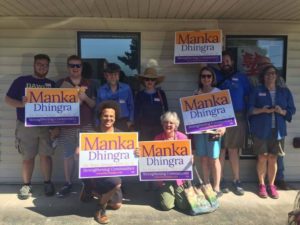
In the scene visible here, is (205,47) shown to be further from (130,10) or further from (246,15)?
(130,10)

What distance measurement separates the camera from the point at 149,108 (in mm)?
4895

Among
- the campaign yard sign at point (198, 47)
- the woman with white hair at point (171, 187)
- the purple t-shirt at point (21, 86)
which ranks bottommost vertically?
the woman with white hair at point (171, 187)

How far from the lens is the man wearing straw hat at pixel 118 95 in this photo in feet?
15.7

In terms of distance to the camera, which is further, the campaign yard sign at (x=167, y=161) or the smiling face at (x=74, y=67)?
the smiling face at (x=74, y=67)

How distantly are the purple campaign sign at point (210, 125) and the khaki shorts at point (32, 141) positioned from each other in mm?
1762

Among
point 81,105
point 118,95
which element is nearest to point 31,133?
point 81,105

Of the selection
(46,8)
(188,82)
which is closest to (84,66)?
(46,8)

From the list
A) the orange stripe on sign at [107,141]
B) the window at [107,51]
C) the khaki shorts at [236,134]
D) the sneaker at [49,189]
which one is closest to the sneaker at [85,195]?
the sneaker at [49,189]

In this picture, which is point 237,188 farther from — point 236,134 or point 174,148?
point 174,148

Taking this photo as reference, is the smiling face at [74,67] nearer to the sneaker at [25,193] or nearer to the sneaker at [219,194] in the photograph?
the sneaker at [25,193]

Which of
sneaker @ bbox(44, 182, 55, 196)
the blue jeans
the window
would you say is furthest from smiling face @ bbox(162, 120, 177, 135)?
the blue jeans

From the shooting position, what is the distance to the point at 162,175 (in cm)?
440

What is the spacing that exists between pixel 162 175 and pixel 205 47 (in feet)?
6.03

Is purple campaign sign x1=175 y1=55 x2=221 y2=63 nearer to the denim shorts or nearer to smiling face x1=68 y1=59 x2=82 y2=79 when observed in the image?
the denim shorts
